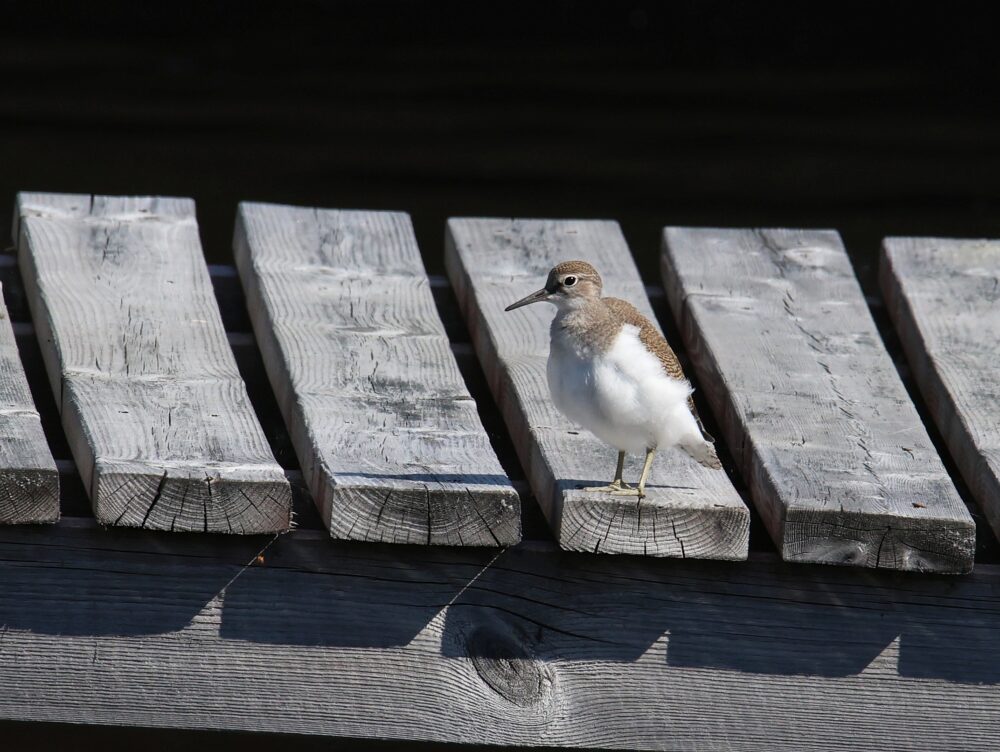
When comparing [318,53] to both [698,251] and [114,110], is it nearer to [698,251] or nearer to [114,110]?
[114,110]

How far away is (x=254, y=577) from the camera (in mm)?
3299

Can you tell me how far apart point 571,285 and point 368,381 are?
1.88 ft

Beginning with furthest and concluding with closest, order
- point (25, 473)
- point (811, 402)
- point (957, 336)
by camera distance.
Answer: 1. point (957, 336)
2. point (811, 402)
3. point (25, 473)

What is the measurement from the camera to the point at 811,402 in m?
3.94

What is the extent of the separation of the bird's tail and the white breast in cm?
4

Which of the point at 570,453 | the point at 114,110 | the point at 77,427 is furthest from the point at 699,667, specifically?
the point at 114,110

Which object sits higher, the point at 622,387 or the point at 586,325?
the point at 586,325

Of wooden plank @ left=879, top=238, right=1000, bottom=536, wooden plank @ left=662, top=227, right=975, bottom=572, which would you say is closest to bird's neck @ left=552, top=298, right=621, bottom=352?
wooden plank @ left=662, top=227, right=975, bottom=572

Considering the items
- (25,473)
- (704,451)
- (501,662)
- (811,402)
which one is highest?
(811,402)

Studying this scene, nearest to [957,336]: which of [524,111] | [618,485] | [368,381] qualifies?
[618,485]

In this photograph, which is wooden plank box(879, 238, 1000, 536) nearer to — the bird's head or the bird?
the bird

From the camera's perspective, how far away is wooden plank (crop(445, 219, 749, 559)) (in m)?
3.30

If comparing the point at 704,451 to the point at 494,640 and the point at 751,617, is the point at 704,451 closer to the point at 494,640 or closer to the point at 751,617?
the point at 751,617

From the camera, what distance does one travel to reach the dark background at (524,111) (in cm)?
1018
